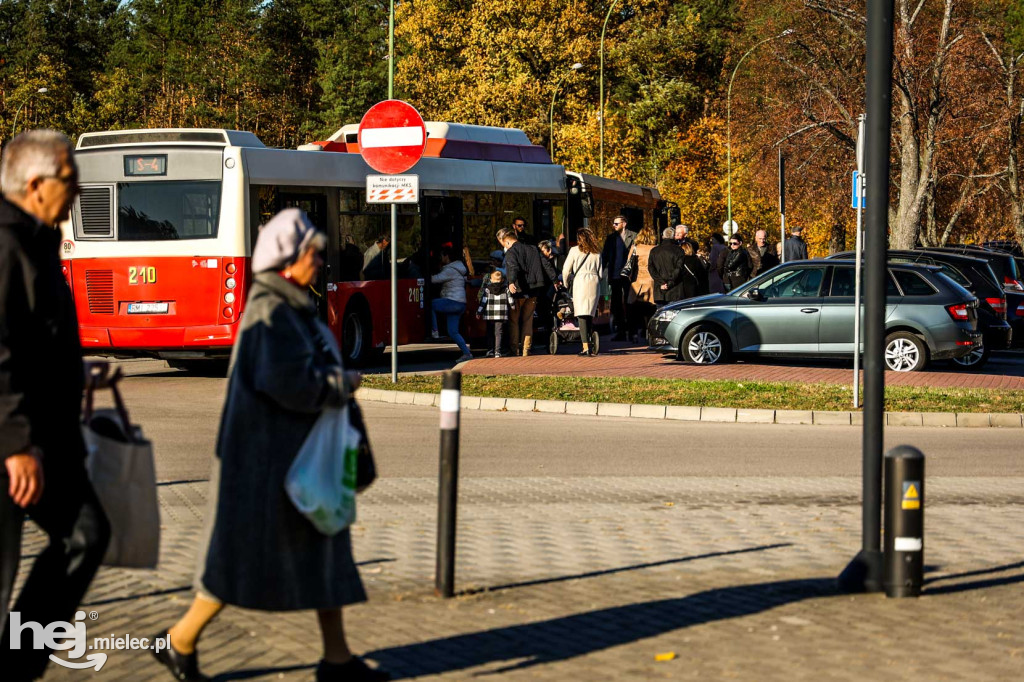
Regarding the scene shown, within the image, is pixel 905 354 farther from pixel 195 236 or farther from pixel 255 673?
pixel 255 673

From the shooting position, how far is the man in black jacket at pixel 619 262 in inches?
977

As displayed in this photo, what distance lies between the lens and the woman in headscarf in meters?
4.83

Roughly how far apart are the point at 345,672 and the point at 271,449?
2.84ft

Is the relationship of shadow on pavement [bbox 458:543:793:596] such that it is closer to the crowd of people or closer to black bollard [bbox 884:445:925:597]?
black bollard [bbox 884:445:925:597]

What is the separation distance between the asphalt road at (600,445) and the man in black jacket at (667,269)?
8.32 metres

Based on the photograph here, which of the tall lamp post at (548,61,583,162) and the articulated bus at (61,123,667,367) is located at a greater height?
the tall lamp post at (548,61,583,162)

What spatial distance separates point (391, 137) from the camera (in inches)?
629

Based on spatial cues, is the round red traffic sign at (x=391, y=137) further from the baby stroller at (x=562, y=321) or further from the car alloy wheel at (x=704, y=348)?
the baby stroller at (x=562, y=321)

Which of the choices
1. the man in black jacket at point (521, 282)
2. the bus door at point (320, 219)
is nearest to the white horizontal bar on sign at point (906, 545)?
the bus door at point (320, 219)

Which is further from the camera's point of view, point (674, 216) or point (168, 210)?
point (674, 216)

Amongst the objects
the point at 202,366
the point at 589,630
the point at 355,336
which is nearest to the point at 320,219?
the point at 355,336

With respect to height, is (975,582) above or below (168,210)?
below

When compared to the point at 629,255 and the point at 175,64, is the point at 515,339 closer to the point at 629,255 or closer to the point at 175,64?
the point at 629,255

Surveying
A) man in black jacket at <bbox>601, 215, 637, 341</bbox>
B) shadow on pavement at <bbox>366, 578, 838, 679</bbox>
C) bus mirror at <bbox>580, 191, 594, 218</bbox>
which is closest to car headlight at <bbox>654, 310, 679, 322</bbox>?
man in black jacket at <bbox>601, 215, 637, 341</bbox>
